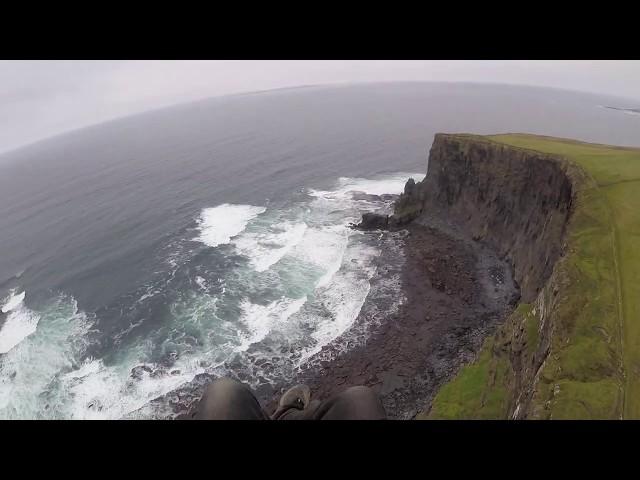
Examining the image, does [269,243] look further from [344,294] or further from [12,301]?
[12,301]

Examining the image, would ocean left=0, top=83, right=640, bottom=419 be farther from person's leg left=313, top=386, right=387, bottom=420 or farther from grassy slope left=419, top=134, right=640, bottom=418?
person's leg left=313, top=386, right=387, bottom=420

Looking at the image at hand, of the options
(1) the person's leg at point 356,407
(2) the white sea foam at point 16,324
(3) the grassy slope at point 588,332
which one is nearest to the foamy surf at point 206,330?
(2) the white sea foam at point 16,324

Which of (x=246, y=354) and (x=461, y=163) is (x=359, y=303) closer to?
(x=246, y=354)

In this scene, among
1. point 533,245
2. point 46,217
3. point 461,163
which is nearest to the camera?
point 533,245

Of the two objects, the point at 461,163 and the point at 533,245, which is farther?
the point at 461,163

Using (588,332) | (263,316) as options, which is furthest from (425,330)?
(588,332)

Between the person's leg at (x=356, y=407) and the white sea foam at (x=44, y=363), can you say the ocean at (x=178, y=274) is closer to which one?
Result: the white sea foam at (x=44, y=363)

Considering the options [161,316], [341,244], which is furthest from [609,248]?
[161,316]
